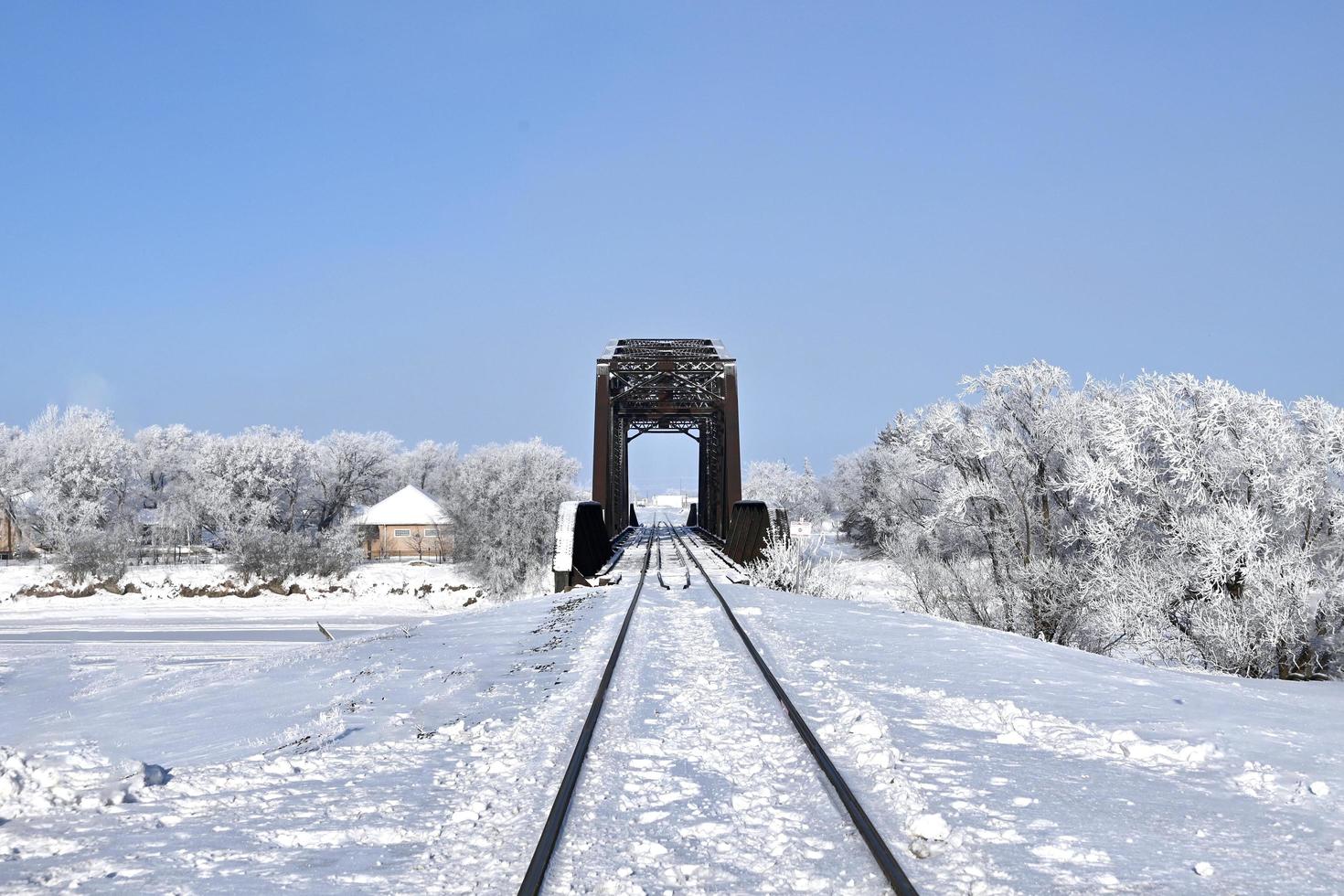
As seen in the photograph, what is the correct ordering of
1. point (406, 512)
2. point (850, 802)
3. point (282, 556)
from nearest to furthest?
point (850, 802) < point (282, 556) < point (406, 512)

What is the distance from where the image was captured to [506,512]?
163 ft

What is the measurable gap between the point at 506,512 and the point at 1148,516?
118 ft

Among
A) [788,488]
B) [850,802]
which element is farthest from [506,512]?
[788,488]

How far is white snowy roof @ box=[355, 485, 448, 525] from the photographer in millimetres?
62344

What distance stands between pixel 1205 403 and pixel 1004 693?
1575 centimetres

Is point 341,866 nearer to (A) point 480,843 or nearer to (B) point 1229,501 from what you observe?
(A) point 480,843

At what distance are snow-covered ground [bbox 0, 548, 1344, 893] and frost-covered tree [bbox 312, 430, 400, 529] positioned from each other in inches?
2540

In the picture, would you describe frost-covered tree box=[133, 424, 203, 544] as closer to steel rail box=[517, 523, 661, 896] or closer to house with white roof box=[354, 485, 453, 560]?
house with white roof box=[354, 485, 453, 560]

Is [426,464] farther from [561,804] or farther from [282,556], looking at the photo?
[561,804]

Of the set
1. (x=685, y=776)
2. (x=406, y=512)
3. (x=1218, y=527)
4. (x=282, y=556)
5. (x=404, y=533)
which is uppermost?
(x=1218, y=527)

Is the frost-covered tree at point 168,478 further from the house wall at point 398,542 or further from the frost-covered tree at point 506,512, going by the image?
the frost-covered tree at point 506,512

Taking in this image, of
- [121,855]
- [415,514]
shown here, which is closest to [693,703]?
[121,855]

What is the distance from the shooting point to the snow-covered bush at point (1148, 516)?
18.0m

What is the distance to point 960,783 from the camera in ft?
17.3
